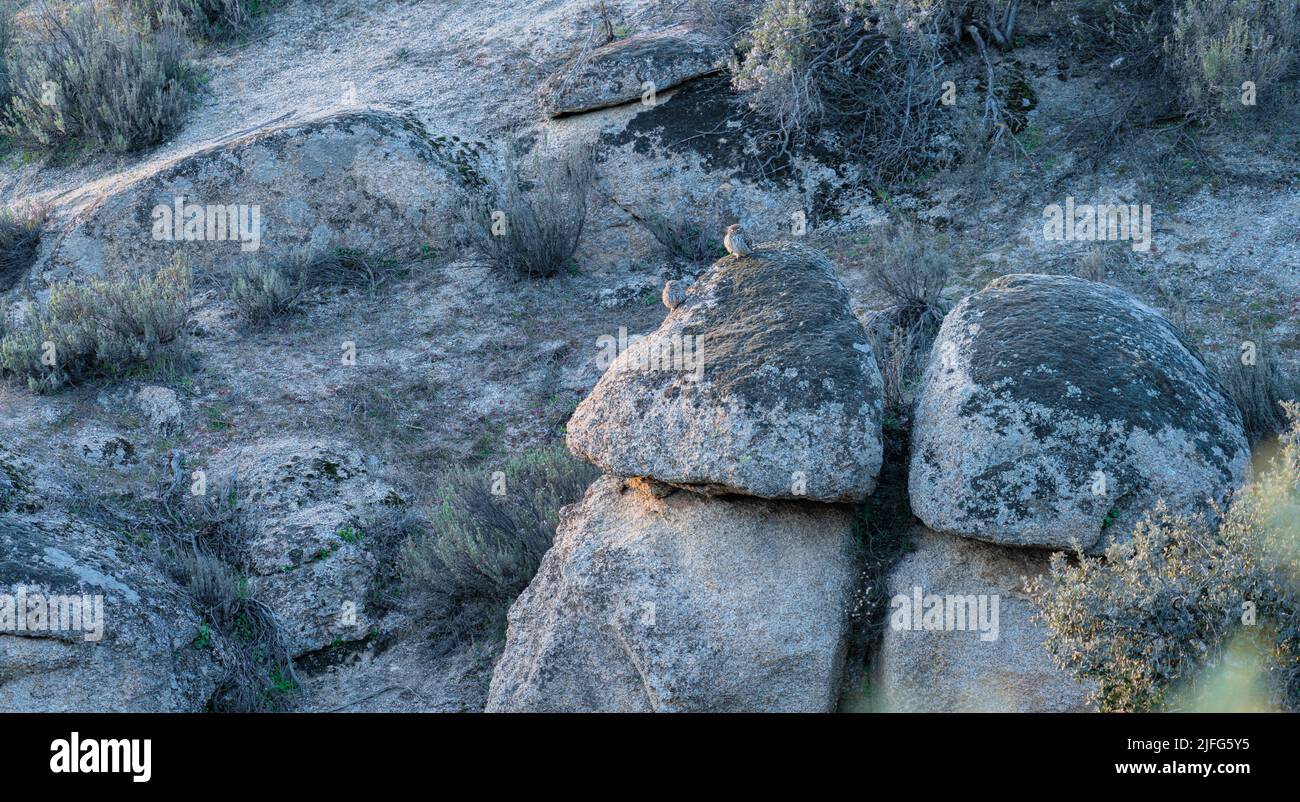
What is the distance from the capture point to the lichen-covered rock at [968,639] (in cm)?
427

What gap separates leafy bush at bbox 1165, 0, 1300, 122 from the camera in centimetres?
758

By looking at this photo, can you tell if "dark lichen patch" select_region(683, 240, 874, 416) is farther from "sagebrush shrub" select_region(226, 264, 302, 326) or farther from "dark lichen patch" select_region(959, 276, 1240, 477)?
"sagebrush shrub" select_region(226, 264, 302, 326)

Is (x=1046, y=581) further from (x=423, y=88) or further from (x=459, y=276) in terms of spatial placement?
(x=423, y=88)

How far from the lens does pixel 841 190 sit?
8.32 m

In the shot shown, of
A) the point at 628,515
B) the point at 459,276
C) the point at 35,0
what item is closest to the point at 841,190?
the point at 459,276

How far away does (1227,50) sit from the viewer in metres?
7.50

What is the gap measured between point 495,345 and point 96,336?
2.28m

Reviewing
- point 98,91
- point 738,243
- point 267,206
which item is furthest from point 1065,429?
point 98,91

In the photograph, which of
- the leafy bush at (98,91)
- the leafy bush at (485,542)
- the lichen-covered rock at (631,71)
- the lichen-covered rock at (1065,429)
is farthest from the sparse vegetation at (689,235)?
the leafy bush at (98,91)

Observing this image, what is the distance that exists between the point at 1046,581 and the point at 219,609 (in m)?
3.57

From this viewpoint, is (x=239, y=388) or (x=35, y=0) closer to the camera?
(x=239, y=388)

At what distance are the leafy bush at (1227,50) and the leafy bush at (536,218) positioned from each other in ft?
13.1

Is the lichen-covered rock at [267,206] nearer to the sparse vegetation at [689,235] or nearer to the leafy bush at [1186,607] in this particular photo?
the sparse vegetation at [689,235]

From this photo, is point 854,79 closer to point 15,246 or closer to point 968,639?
point 968,639
